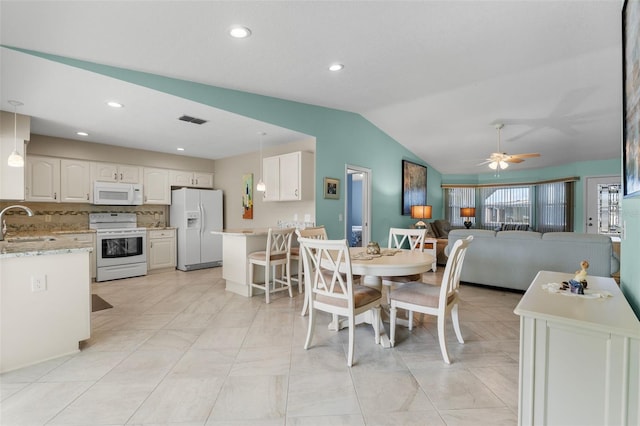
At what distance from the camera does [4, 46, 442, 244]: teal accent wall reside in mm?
3156

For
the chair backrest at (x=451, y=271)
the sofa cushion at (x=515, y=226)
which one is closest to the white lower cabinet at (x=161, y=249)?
the chair backrest at (x=451, y=271)

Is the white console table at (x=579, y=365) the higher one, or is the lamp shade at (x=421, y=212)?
the lamp shade at (x=421, y=212)

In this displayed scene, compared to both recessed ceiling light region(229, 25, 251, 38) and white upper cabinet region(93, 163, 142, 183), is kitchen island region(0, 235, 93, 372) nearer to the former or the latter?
recessed ceiling light region(229, 25, 251, 38)

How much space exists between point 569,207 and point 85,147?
32.6 ft

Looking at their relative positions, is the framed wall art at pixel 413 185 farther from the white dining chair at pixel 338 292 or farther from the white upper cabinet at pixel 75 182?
the white upper cabinet at pixel 75 182

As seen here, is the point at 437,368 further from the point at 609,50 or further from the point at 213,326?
the point at 609,50

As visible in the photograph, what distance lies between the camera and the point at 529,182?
791cm

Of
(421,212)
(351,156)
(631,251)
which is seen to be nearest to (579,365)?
(631,251)

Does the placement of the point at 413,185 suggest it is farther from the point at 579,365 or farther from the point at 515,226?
the point at 579,365

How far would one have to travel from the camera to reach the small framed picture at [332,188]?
4793 mm

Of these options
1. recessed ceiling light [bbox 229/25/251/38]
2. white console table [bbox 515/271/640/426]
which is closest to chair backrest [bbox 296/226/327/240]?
recessed ceiling light [bbox 229/25/251/38]

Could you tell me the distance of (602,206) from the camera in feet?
22.0

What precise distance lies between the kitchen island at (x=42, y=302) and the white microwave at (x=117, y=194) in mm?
3075

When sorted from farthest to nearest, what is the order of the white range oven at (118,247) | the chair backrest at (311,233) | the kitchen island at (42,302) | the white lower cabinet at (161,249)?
the white lower cabinet at (161,249) → the white range oven at (118,247) → the chair backrest at (311,233) → the kitchen island at (42,302)
